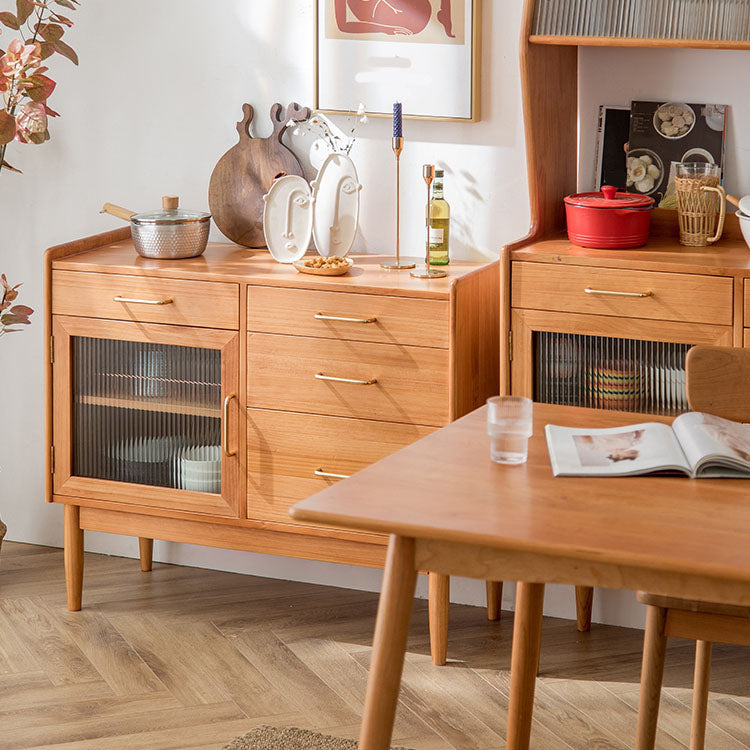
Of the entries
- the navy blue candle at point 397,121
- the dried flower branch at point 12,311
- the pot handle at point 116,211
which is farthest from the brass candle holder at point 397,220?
the dried flower branch at point 12,311

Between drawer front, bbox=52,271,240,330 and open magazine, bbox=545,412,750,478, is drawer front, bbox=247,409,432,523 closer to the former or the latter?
drawer front, bbox=52,271,240,330

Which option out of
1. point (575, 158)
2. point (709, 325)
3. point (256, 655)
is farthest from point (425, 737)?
point (575, 158)

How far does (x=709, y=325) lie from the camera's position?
3025mm

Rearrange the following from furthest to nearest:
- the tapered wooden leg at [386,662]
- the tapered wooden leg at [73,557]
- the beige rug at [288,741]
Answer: the tapered wooden leg at [73,557] < the beige rug at [288,741] < the tapered wooden leg at [386,662]

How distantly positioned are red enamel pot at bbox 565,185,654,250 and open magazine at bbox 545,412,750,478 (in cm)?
109

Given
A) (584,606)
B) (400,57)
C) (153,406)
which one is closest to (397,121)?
(400,57)

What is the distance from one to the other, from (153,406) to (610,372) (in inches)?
49.7

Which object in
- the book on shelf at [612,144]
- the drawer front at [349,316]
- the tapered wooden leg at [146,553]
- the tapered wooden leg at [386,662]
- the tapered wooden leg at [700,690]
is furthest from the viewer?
the tapered wooden leg at [146,553]

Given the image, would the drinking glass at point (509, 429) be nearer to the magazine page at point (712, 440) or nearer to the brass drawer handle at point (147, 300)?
the magazine page at point (712, 440)

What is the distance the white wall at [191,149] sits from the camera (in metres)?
3.56

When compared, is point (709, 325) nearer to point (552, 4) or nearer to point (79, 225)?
point (552, 4)

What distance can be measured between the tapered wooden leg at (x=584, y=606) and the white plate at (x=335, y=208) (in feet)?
3.74

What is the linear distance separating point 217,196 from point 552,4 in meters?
1.19

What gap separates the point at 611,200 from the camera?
3227 mm
